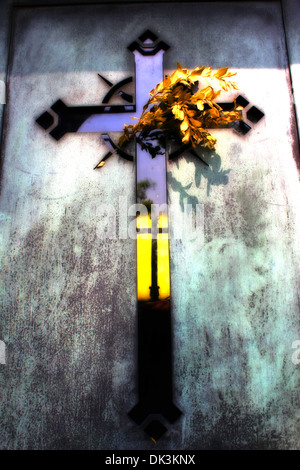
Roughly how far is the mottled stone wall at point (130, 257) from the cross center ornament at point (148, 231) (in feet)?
0.25

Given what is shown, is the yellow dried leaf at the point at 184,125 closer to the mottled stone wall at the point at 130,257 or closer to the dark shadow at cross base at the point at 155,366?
the mottled stone wall at the point at 130,257

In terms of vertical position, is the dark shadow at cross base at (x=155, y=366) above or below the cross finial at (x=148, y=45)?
below

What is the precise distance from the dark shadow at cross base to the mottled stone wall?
74mm

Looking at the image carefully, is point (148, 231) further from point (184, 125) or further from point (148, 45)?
point (148, 45)

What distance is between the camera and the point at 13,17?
2.36 m

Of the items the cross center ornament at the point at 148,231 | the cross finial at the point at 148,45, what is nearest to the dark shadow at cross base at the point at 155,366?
the cross center ornament at the point at 148,231

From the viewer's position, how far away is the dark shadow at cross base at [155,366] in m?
1.85

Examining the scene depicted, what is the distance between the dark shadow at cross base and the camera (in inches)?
72.9

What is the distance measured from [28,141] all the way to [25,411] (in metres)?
1.69

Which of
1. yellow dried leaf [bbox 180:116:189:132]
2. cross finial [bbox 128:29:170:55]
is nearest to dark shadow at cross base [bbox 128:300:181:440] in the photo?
yellow dried leaf [bbox 180:116:189:132]

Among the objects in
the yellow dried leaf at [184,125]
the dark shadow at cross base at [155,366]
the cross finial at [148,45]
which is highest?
the cross finial at [148,45]

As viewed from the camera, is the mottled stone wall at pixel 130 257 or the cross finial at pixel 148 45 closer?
the mottled stone wall at pixel 130 257
